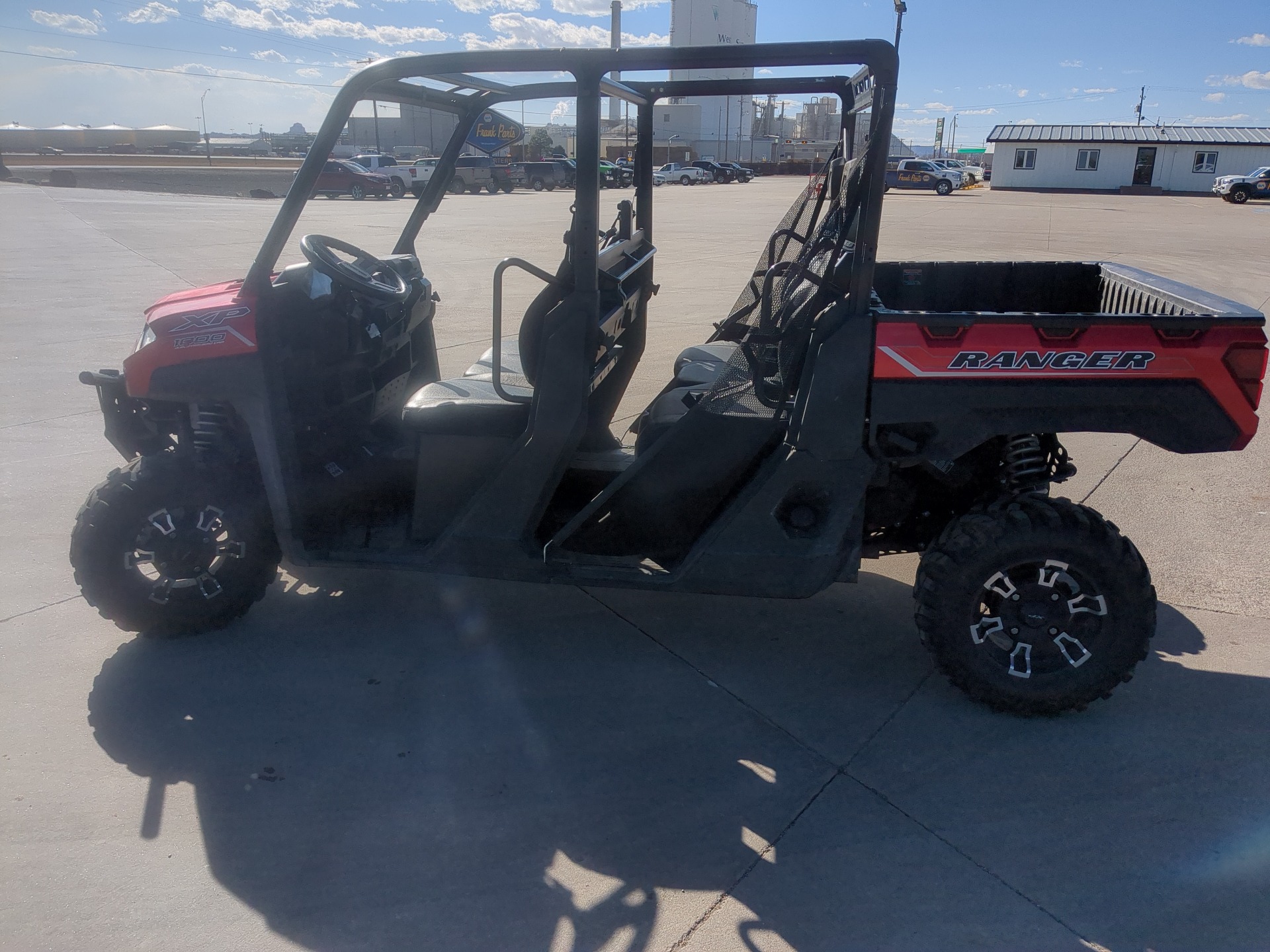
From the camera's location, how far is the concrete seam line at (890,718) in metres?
3.06

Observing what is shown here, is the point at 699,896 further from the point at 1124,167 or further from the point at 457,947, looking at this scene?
the point at 1124,167

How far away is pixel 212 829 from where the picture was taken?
8.86 ft

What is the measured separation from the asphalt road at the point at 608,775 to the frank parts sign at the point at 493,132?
2.01 metres

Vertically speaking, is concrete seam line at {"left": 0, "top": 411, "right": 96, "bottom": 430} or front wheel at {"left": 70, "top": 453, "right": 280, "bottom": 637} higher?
front wheel at {"left": 70, "top": 453, "right": 280, "bottom": 637}

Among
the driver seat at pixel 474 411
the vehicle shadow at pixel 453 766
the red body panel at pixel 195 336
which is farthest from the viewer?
the driver seat at pixel 474 411

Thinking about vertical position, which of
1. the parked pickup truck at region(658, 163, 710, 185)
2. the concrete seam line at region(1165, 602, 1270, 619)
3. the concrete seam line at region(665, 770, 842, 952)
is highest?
the parked pickup truck at region(658, 163, 710, 185)

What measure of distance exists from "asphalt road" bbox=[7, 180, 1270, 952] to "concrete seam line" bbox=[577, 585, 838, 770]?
0.02 metres

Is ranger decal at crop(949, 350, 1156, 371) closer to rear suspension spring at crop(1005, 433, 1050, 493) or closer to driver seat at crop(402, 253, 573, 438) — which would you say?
rear suspension spring at crop(1005, 433, 1050, 493)

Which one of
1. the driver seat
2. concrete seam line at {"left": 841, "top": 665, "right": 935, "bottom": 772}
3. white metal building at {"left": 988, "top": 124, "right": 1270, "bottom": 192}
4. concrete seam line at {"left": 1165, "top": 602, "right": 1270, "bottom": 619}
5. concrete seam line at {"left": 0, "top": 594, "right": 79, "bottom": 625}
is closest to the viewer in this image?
concrete seam line at {"left": 841, "top": 665, "right": 935, "bottom": 772}

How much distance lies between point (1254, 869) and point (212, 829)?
293cm

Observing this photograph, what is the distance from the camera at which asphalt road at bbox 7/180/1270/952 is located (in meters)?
2.42

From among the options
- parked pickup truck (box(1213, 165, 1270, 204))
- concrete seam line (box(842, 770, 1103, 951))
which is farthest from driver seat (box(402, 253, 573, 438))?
parked pickup truck (box(1213, 165, 1270, 204))

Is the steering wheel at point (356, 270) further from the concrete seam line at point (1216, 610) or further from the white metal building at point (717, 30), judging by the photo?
the white metal building at point (717, 30)

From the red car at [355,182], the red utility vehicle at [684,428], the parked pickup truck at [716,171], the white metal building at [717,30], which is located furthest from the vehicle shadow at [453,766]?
the white metal building at [717,30]
